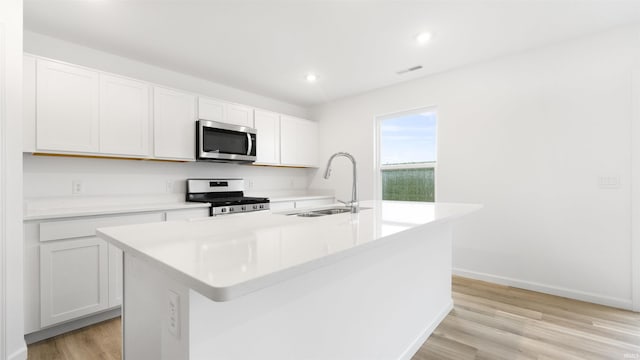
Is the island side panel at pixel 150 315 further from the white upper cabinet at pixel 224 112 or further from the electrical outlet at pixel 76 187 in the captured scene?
the white upper cabinet at pixel 224 112

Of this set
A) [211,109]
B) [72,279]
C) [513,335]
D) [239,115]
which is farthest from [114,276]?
[513,335]

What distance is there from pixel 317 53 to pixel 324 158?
2.04 metres

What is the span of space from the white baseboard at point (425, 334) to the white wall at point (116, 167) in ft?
9.43

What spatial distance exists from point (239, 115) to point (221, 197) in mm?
1073

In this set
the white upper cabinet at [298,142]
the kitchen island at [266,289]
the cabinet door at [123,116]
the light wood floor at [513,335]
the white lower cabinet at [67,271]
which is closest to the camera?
the kitchen island at [266,289]

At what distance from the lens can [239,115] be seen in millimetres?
3719

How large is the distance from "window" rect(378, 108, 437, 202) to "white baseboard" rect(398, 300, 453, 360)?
1.56 metres

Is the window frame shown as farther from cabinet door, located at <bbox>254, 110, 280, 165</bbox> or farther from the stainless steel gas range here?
the stainless steel gas range

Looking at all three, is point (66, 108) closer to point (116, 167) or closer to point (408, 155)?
point (116, 167)

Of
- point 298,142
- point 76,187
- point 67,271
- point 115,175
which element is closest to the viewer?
point 67,271

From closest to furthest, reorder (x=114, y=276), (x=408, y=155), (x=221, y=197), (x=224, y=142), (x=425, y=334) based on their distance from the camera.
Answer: (x=425, y=334) → (x=114, y=276) → (x=224, y=142) → (x=221, y=197) → (x=408, y=155)

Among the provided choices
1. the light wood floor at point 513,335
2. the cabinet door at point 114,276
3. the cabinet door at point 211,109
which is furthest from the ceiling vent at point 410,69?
the cabinet door at point 114,276

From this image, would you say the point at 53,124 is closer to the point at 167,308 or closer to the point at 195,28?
the point at 195,28

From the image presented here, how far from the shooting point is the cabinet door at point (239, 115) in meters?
3.60
